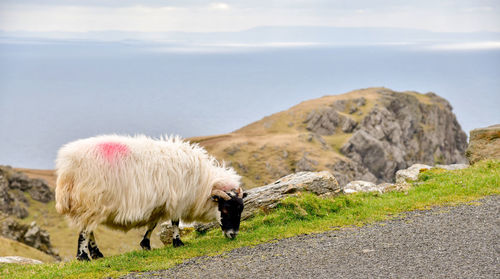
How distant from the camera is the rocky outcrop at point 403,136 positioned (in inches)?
5374

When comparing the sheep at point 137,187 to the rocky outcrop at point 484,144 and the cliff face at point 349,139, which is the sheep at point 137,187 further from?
the cliff face at point 349,139

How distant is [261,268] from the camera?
1188cm

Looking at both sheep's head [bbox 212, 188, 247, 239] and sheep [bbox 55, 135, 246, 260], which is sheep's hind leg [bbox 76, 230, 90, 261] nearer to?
sheep [bbox 55, 135, 246, 260]

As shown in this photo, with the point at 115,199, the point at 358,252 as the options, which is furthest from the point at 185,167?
the point at 358,252

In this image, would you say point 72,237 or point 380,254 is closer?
point 380,254

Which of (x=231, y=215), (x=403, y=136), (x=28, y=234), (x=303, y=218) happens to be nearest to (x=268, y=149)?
(x=403, y=136)

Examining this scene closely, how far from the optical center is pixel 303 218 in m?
16.6

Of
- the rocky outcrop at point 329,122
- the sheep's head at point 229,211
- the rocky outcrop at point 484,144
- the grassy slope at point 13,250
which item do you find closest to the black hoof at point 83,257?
the sheep's head at point 229,211

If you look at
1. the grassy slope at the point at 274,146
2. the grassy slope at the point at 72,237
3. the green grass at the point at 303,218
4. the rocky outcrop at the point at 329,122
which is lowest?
the grassy slope at the point at 72,237

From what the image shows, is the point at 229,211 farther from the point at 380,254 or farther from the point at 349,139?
the point at 349,139

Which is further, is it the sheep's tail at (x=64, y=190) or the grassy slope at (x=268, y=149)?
the grassy slope at (x=268, y=149)

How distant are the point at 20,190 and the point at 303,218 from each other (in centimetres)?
9665

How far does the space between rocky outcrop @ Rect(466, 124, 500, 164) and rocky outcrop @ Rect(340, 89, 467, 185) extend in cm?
10616

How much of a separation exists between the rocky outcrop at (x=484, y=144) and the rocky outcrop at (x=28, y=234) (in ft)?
164
